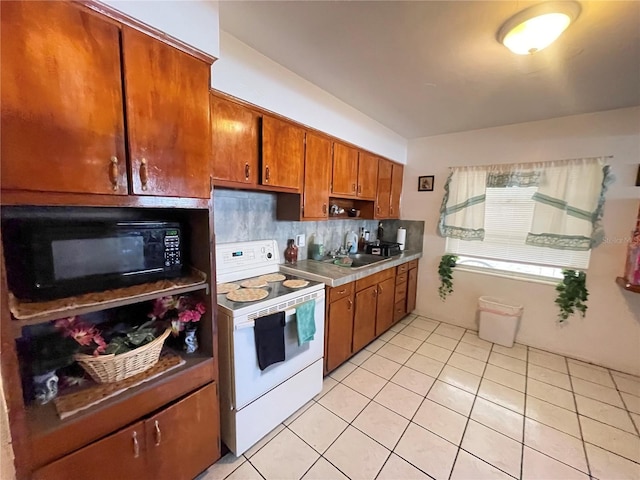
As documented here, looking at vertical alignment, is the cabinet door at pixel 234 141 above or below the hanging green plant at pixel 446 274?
above

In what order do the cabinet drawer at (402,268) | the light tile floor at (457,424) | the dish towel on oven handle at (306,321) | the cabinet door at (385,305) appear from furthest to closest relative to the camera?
the cabinet drawer at (402,268)
the cabinet door at (385,305)
the dish towel on oven handle at (306,321)
the light tile floor at (457,424)

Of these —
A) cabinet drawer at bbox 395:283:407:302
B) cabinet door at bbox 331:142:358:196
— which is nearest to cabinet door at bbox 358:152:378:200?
cabinet door at bbox 331:142:358:196

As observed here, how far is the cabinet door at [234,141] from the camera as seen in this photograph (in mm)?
1530

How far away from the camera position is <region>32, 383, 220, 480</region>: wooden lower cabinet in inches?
37.6

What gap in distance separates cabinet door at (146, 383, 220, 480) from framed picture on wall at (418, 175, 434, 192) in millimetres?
3149

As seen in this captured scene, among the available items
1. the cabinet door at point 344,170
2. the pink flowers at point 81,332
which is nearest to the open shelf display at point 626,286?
the cabinet door at point 344,170

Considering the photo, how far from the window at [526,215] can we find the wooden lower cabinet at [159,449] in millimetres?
3062

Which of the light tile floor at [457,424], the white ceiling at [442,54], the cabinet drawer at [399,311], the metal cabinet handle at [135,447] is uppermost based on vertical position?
the white ceiling at [442,54]

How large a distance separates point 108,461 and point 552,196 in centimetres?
378

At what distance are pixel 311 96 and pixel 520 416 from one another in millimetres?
2873

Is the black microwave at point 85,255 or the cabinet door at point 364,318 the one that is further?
the cabinet door at point 364,318

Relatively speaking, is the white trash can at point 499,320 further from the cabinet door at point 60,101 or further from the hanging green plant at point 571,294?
the cabinet door at point 60,101

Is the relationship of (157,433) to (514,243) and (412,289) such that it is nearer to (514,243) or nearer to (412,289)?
(412,289)

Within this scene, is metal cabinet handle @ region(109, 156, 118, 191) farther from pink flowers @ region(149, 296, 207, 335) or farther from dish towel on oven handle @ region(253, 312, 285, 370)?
dish towel on oven handle @ region(253, 312, 285, 370)
